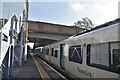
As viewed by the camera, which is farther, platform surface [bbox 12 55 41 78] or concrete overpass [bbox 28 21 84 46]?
concrete overpass [bbox 28 21 84 46]

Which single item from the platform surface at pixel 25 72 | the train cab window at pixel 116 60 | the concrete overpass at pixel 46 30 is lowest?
the platform surface at pixel 25 72

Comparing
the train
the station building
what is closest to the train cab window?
the train

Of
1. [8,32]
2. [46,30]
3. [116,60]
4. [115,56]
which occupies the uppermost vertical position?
[46,30]

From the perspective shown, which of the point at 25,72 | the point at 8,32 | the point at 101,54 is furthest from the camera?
the point at 25,72

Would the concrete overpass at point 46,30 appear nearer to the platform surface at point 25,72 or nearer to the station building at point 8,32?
the platform surface at point 25,72

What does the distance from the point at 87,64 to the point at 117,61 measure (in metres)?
2.10

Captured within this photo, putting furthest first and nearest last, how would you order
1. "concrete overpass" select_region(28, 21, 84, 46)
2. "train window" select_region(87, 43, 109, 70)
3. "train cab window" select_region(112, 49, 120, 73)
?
"concrete overpass" select_region(28, 21, 84, 46) → "train window" select_region(87, 43, 109, 70) → "train cab window" select_region(112, 49, 120, 73)

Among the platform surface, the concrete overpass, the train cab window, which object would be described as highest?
the concrete overpass

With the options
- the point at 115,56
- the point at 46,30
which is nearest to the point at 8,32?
the point at 115,56

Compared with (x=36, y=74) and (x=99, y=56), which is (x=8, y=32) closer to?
(x=99, y=56)

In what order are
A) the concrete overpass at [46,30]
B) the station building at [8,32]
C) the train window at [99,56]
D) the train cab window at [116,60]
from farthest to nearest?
the concrete overpass at [46,30]
the station building at [8,32]
the train window at [99,56]
the train cab window at [116,60]

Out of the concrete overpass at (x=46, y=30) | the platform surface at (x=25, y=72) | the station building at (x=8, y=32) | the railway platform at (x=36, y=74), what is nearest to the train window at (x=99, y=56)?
the station building at (x=8, y=32)

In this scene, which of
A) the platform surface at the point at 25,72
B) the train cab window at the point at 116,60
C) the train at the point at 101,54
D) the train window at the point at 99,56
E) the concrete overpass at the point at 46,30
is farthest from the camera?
the concrete overpass at the point at 46,30

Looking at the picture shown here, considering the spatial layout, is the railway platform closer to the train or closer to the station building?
the station building
